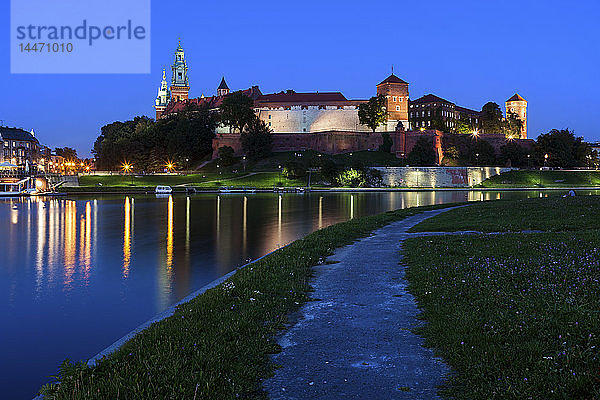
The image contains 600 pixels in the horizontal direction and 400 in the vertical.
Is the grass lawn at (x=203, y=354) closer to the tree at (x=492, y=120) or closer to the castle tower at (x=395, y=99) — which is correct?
the castle tower at (x=395, y=99)

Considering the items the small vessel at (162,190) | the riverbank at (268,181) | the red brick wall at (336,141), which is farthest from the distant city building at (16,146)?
the small vessel at (162,190)

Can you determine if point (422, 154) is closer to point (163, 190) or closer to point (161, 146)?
point (163, 190)

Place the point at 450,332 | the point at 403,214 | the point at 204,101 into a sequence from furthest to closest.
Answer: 1. the point at 204,101
2. the point at 403,214
3. the point at 450,332

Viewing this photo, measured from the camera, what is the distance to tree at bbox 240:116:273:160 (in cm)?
11550

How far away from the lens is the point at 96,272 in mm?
18828

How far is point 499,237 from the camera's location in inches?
698

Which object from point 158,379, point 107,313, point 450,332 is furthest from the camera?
point 107,313

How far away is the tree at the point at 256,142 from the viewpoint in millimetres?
115500

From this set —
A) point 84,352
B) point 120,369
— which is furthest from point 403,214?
point 120,369

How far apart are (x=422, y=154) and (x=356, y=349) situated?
4174 inches

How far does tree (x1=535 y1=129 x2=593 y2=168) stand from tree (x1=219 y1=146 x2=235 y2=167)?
7293cm

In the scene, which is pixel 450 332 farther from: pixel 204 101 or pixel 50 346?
pixel 204 101

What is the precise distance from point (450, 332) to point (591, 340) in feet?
6.38

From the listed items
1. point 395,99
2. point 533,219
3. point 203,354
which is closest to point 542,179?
point 395,99
